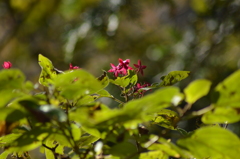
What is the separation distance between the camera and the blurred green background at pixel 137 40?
6.08ft

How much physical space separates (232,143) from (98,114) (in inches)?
4.7

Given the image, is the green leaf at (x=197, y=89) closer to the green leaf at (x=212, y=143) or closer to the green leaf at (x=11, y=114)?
the green leaf at (x=212, y=143)

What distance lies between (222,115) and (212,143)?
3 centimetres

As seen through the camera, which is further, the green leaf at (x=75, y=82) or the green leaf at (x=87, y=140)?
the green leaf at (x=87, y=140)

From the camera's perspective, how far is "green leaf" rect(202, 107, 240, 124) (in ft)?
0.96

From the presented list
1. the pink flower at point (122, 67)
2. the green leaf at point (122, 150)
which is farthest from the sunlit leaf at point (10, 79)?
the pink flower at point (122, 67)

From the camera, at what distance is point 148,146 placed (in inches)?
12.5

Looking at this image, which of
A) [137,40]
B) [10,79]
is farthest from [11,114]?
[137,40]

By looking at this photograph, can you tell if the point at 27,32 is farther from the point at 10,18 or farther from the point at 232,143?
the point at 232,143

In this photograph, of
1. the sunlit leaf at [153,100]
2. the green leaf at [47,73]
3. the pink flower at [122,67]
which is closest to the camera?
the sunlit leaf at [153,100]

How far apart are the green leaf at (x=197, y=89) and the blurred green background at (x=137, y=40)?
134 centimetres

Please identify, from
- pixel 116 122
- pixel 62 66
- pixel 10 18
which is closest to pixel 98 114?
pixel 116 122

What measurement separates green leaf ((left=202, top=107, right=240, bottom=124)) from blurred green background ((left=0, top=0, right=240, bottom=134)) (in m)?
1.34

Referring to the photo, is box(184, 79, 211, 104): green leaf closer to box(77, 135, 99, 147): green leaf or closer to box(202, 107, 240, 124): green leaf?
box(202, 107, 240, 124): green leaf
